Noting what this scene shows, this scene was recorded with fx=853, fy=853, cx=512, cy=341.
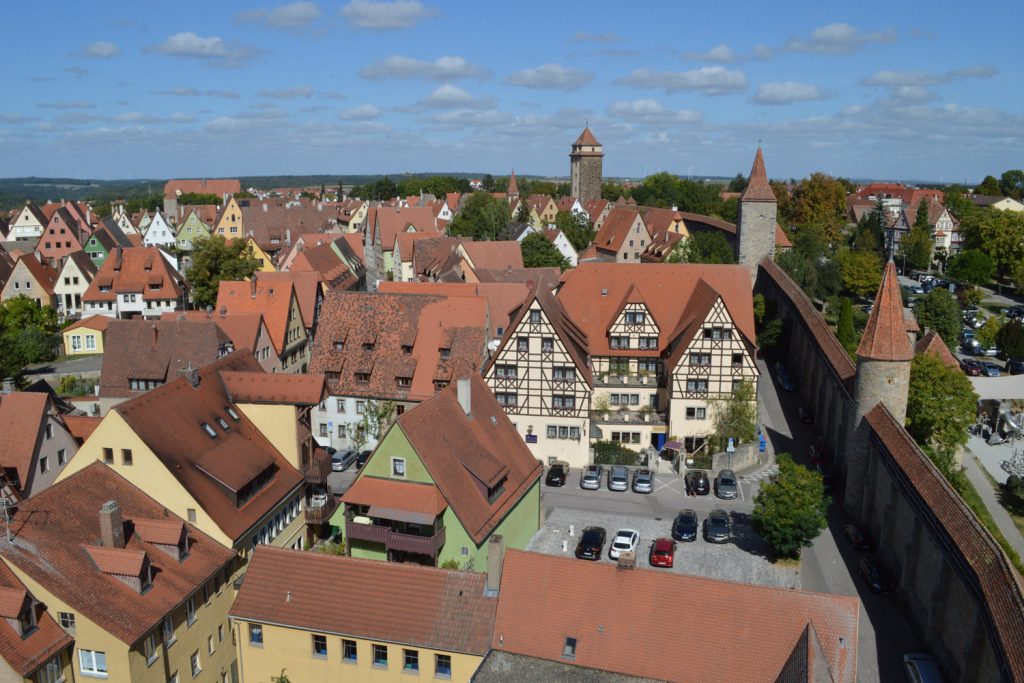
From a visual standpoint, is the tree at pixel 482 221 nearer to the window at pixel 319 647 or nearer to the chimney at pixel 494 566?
the chimney at pixel 494 566

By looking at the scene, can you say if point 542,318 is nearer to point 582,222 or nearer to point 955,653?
point 955,653

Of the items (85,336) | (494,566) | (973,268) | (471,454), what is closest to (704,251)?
(973,268)

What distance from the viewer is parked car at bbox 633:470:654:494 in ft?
141

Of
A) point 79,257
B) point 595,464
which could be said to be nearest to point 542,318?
point 595,464

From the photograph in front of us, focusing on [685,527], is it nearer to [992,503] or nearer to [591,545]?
[591,545]

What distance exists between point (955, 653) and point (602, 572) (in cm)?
1164

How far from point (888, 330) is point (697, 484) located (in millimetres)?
11718

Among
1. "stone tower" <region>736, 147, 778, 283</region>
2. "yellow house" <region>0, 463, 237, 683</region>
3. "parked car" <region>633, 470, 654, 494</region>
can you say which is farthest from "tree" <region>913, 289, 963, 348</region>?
"yellow house" <region>0, 463, 237, 683</region>

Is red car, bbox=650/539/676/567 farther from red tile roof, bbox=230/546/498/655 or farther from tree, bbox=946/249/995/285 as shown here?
tree, bbox=946/249/995/285

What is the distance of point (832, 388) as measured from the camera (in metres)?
47.0

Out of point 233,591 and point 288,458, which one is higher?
point 288,458

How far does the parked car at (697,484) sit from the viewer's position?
42.4 meters

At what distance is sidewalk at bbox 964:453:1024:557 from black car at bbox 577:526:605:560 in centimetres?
1800

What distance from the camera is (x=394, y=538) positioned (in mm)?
30875
